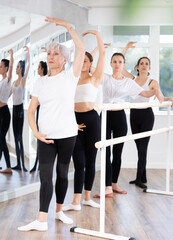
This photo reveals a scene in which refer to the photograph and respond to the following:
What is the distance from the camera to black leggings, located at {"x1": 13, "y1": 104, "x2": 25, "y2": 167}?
3.89 m

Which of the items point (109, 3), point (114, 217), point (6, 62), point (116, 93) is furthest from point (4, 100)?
point (109, 3)

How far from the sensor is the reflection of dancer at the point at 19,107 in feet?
12.6

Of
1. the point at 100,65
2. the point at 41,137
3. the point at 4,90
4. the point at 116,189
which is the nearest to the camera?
the point at 41,137

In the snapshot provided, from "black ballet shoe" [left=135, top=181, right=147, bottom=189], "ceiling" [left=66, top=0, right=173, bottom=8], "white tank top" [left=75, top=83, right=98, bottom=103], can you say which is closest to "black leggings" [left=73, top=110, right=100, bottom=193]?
"white tank top" [left=75, top=83, right=98, bottom=103]

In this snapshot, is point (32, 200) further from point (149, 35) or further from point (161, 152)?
point (149, 35)

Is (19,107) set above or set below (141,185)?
above

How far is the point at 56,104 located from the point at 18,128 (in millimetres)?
1322

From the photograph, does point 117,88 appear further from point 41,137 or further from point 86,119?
point 41,137

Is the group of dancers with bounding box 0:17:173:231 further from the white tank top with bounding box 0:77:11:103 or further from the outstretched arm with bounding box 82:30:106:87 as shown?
the white tank top with bounding box 0:77:11:103

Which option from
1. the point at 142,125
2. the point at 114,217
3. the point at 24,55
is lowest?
the point at 114,217

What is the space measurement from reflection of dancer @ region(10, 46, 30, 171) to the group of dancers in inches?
23.4

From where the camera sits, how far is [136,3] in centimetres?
124

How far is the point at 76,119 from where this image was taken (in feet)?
11.0

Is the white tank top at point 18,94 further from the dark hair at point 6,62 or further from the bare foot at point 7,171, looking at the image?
the bare foot at point 7,171
